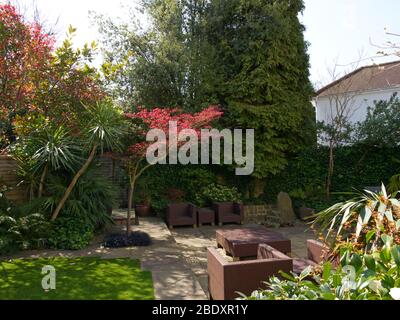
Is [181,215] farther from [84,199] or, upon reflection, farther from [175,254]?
[175,254]

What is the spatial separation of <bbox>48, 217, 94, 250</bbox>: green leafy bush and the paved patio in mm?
232

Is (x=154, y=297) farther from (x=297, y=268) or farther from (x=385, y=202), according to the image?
(x=385, y=202)

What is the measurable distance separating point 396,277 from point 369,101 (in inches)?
780

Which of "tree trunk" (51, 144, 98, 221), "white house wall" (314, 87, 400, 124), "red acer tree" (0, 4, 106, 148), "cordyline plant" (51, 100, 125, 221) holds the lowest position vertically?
"tree trunk" (51, 144, 98, 221)

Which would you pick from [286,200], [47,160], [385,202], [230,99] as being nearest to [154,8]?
[230,99]

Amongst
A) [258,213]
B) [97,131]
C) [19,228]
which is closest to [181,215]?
[258,213]

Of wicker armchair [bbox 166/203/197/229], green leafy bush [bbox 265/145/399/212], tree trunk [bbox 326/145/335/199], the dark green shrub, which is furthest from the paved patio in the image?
tree trunk [bbox 326/145/335/199]

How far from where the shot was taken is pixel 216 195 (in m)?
12.1

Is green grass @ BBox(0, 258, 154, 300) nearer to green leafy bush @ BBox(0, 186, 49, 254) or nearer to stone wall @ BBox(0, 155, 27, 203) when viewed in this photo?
green leafy bush @ BBox(0, 186, 49, 254)

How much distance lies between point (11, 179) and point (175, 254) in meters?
4.65

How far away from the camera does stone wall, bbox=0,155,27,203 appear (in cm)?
876

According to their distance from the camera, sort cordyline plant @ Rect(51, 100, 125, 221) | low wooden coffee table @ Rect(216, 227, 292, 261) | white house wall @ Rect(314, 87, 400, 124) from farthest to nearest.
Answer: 1. white house wall @ Rect(314, 87, 400, 124)
2. cordyline plant @ Rect(51, 100, 125, 221)
3. low wooden coffee table @ Rect(216, 227, 292, 261)

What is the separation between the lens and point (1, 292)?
525 centimetres

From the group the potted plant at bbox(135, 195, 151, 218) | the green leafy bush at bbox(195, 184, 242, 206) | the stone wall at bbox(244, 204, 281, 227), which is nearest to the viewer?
the green leafy bush at bbox(195, 184, 242, 206)
